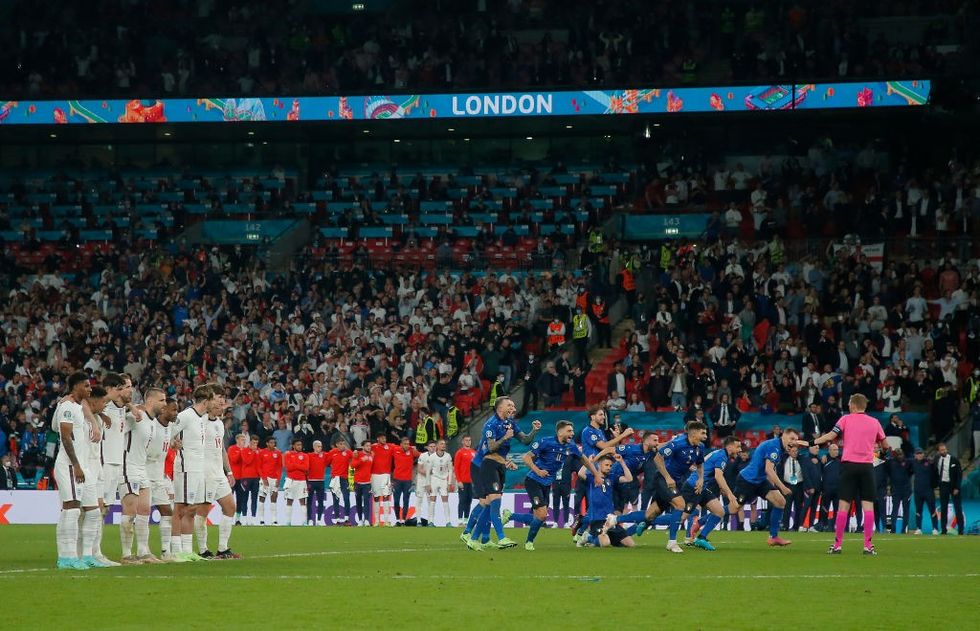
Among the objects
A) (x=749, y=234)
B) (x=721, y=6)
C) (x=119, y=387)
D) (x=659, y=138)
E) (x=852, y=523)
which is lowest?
(x=852, y=523)

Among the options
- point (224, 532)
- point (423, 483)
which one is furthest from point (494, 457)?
point (423, 483)

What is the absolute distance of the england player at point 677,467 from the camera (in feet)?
67.7

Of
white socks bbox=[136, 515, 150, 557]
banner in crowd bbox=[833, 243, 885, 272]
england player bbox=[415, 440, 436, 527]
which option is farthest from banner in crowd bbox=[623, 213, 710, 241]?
white socks bbox=[136, 515, 150, 557]

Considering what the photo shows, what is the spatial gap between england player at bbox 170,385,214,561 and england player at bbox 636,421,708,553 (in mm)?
6566

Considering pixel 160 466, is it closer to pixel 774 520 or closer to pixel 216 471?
pixel 216 471

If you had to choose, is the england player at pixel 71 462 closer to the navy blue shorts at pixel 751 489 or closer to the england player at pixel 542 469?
the england player at pixel 542 469

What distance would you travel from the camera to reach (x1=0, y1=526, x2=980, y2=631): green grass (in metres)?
11.8

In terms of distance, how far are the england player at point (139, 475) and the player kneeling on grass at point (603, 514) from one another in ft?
21.3

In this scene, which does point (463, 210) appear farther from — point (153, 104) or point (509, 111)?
point (153, 104)

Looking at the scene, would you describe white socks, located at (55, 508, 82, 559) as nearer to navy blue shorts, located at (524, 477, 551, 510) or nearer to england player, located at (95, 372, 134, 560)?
england player, located at (95, 372, 134, 560)

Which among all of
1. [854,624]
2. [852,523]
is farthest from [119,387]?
[852,523]

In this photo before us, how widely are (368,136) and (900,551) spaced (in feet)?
114

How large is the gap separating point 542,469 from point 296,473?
42.7ft

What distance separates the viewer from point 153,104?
4797cm
